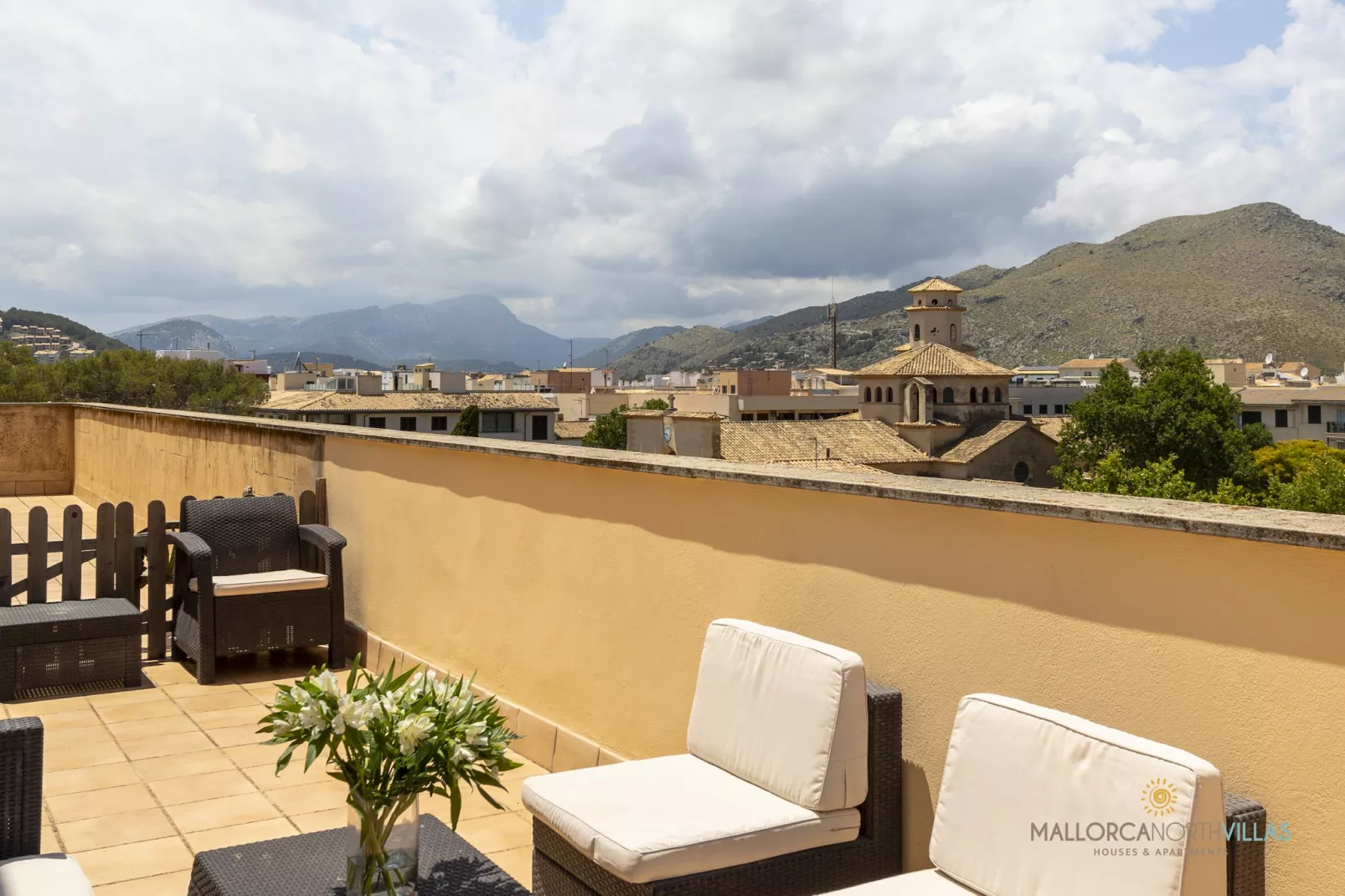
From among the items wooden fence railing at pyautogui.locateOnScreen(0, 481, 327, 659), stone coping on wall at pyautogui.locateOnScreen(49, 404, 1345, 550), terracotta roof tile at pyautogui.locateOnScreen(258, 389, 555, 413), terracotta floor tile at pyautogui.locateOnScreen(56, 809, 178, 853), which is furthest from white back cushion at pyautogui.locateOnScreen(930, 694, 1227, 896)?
terracotta roof tile at pyautogui.locateOnScreen(258, 389, 555, 413)

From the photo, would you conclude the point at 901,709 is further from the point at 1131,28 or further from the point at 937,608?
the point at 1131,28

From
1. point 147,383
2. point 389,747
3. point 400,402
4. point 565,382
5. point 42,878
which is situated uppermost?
point 565,382

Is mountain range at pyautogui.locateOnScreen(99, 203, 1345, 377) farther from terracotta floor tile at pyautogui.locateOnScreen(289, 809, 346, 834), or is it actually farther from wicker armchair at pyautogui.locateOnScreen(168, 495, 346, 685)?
terracotta floor tile at pyautogui.locateOnScreen(289, 809, 346, 834)

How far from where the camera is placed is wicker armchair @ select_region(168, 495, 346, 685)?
551cm

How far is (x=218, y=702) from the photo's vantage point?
5254mm

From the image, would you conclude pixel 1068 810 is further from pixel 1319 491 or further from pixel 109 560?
pixel 1319 491

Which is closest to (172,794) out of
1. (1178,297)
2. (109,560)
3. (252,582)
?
(252,582)

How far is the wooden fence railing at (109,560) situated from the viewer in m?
5.65

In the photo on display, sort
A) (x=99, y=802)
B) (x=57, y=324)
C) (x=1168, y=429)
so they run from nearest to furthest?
(x=99, y=802) < (x=1168, y=429) < (x=57, y=324)

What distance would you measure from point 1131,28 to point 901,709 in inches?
606

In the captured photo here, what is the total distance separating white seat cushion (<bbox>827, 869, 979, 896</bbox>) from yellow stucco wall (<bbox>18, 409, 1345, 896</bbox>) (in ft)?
1.52

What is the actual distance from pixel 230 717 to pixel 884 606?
3.52 meters

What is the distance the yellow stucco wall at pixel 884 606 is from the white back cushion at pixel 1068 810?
0.25 metres

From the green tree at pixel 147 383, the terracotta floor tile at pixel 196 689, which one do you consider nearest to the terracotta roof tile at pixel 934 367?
the green tree at pixel 147 383
